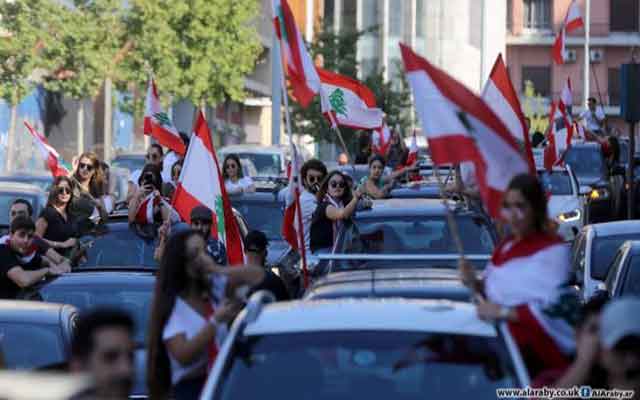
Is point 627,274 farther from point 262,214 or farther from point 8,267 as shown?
point 262,214

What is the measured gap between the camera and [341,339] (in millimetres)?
6531

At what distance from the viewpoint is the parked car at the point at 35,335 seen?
9.60 metres

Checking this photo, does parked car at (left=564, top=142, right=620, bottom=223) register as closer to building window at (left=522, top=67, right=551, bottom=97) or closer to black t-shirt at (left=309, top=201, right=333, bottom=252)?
black t-shirt at (left=309, top=201, right=333, bottom=252)

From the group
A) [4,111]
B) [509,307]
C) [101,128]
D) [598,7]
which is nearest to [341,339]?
[509,307]

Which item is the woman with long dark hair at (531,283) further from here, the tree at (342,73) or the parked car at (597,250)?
the tree at (342,73)

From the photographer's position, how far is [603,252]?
15.4 metres

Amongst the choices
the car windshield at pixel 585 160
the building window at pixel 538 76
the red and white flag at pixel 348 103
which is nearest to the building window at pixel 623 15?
the building window at pixel 538 76

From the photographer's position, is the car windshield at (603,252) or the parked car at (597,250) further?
the car windshield at (603,252)

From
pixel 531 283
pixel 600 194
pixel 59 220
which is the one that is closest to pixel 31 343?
pixel 531 283

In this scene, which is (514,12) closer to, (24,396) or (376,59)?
(376,59)

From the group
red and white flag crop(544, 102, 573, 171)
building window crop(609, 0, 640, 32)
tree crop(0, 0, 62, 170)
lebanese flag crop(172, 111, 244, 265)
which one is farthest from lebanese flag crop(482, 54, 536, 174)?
building window crop(609, 0, 640, 32)

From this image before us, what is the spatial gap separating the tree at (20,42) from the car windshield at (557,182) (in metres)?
14.3

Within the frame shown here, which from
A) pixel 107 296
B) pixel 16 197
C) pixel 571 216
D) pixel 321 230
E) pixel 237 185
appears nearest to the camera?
pixel 107 296

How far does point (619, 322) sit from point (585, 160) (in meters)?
25.9
